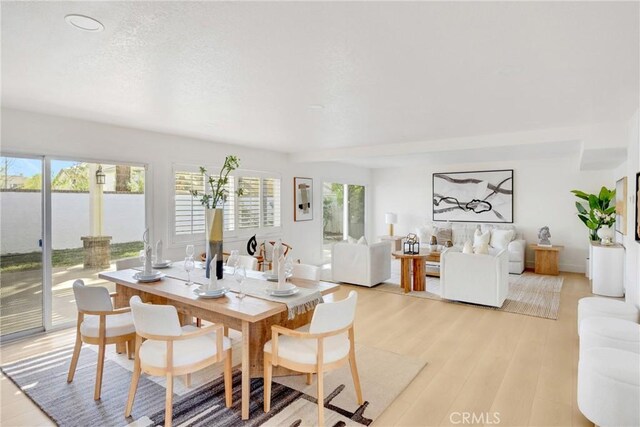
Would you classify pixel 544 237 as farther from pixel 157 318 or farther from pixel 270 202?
pixel 157 318

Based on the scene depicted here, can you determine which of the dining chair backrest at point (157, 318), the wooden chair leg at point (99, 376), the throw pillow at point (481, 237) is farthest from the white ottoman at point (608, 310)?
the wooden chair leg at point (99, 376)

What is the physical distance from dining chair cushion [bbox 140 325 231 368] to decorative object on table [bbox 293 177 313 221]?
4.95 metres

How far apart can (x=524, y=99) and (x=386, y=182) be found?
6.48 m

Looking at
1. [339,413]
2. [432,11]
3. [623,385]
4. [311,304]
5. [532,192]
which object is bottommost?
[339,413]

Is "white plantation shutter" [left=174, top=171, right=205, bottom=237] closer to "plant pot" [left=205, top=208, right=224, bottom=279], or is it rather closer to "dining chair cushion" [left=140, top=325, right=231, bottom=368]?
"plant pot" [left=205, top=208, right=224, bottom=279]

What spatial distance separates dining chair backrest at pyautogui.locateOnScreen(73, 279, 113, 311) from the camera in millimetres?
2654

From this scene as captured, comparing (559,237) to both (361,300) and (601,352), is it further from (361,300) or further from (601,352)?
(601,352)

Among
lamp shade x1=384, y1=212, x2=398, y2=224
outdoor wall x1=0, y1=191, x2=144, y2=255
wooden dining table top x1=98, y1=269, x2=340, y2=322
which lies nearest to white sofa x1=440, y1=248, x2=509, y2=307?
wooden dining table top x1=98, y1=269, x2=340, y2=322

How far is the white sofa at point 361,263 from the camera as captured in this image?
19.8 feet

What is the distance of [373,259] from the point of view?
607cm

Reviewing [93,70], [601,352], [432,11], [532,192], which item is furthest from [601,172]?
[93,70]

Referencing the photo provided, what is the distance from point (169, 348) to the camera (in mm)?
2230

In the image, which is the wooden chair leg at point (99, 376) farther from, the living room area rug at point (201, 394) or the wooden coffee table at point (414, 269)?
the wooden coffee table at point (414, 269)

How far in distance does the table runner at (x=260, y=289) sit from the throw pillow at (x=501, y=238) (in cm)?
601
